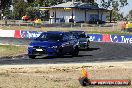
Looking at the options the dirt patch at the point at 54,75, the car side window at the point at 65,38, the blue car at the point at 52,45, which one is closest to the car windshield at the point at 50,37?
the blue car at the point at 52,45

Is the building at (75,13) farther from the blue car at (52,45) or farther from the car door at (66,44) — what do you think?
the car door at (66,44)

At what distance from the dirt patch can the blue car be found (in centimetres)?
370

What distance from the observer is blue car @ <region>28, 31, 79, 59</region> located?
973 inches

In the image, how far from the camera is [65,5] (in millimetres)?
86562

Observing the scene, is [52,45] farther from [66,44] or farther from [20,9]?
[20,9]

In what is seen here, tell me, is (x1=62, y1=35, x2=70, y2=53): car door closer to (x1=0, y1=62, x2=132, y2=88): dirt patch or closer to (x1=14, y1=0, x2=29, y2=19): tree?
(x1=0, y1=62, x2=132, y2=88): dirt patch

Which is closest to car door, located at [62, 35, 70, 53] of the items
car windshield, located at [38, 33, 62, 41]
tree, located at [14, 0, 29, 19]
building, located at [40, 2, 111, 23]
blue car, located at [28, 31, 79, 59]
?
blue car, located at [28, 31, 79, 59]

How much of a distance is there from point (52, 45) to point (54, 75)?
7914 millimetres

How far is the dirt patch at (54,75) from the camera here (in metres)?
14.0

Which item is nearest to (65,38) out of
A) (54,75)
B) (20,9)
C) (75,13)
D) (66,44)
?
(66,44)

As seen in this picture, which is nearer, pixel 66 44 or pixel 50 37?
pixel 50 37

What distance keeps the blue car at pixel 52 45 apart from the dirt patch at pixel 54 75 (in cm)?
370

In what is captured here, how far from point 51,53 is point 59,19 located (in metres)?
60.7

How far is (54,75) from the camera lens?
17000 mm
